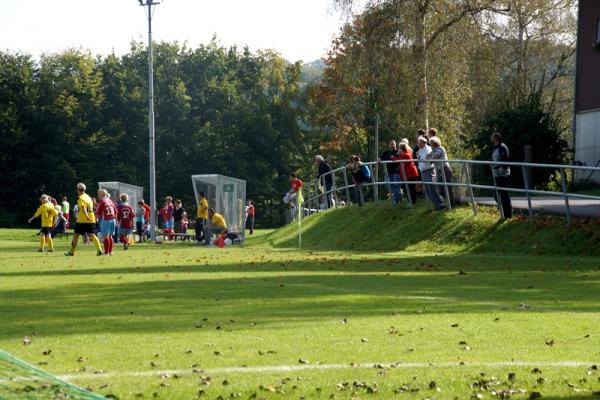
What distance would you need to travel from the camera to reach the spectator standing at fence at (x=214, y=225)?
41.8 metres

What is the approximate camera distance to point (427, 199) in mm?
31688

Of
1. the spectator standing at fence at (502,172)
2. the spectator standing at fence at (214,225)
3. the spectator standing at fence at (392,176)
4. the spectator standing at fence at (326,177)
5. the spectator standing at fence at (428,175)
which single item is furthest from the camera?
the spectator standing at fence at (326,177)

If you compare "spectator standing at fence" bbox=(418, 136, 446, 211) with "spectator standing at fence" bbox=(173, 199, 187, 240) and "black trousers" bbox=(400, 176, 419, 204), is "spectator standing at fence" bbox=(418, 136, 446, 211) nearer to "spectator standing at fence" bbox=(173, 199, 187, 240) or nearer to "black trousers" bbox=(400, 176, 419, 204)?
"black trousers" bbox=(400, 176, 419, 204)

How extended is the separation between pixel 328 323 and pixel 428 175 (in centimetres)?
1796

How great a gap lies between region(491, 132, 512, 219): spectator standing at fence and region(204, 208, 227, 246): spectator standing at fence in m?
15.5

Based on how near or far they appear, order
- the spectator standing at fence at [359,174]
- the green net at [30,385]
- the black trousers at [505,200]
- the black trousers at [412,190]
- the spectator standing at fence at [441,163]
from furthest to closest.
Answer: the spectator standing at fence at [359,174] → the black trousers at [412,190] → the spectator standing at fence at [441,163] → the black trousers at [505,200] → the green net at [30,385]

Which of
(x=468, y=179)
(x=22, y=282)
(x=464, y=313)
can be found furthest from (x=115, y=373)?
(x=468, y=179)

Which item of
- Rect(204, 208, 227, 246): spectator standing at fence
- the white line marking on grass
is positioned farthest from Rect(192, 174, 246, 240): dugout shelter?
the white line marking on grass

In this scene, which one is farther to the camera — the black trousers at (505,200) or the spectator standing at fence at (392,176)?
the spectator standing at fence at (392,176)

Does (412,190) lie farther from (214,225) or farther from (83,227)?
(214,225)

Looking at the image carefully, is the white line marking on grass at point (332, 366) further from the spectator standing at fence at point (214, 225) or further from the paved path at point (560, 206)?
the spectator standing at fence at point (214, 225)

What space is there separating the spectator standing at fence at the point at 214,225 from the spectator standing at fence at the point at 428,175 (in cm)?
1187

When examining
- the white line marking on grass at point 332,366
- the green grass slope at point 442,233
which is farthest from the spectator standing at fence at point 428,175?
Answer: the white line marking on grass at point 332,366

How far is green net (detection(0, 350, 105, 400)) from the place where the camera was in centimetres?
793
